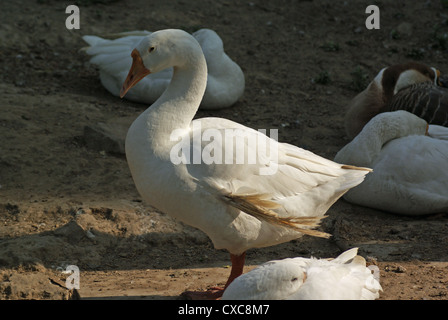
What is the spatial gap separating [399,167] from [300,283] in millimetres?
2594

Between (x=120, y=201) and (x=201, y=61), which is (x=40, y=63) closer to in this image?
(x=120, y=201)

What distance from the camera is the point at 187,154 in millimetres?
3756

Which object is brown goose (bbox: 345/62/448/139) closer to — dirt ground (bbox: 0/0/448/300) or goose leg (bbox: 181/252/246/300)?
dirt ground (bbox: 0/0/448/300)

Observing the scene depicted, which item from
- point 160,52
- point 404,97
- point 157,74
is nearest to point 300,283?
point 160,52

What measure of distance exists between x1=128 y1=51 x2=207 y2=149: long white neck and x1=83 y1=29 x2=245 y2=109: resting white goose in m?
3.27

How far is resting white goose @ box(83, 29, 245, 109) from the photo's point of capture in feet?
24.2

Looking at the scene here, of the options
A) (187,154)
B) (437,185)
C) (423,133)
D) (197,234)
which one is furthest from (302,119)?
(187,154)

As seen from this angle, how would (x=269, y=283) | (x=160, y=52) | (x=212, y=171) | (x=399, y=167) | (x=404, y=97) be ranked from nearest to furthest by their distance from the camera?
(x=269, y=283) → (x=212, y=171) → (x=160, y=52) → (x=399, y=167) → (x=404, y=97)

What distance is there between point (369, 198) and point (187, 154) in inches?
97.3

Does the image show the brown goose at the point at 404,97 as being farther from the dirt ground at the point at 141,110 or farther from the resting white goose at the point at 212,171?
the resting white goose at the point at 212,171

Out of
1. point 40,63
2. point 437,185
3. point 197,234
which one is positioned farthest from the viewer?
point 40,63

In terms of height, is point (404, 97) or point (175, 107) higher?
point (175, 107)

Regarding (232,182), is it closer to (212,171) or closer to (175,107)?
(212,171)

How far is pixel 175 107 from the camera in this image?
13.0 ft
